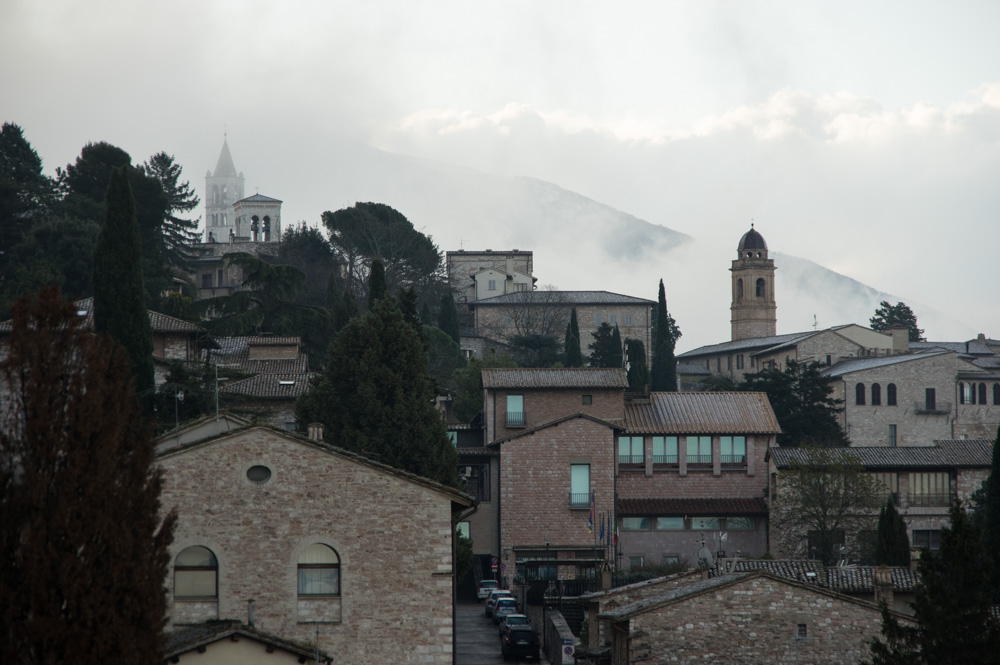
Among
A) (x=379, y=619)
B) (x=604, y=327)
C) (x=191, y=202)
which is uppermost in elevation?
(x=191, y=202)

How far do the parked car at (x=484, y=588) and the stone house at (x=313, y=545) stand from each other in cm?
2481

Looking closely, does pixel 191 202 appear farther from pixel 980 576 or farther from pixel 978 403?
pixel 980 576

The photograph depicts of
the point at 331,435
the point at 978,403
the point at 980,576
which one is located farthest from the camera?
the point at 978,403

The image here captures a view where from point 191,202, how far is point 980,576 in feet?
263

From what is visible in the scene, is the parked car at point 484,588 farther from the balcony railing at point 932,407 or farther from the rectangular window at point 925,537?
the balcony railing at point 932,407

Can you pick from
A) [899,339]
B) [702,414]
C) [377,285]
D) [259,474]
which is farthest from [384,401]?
[899,339]

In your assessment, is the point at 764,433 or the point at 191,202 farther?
the point at 191,202

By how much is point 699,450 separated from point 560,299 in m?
49.2

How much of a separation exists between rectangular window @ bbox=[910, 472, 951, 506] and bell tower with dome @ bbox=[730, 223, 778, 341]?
56.5 m

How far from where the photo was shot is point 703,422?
55.1 meters

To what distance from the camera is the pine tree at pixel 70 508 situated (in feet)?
46.8

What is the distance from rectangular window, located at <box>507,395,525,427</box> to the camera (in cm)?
5494

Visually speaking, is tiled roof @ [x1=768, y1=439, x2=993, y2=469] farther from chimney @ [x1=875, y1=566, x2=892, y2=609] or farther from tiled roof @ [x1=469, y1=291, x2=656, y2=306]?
tiled roof @ [x1=469, y1=291, x2=656, y2=306]

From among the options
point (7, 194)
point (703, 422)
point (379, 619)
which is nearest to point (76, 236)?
point (7, 194)
